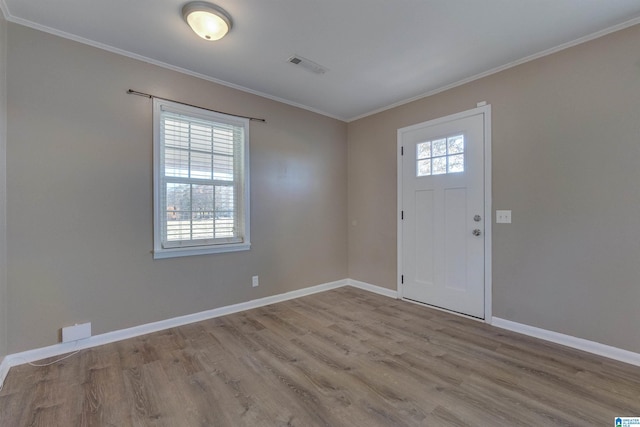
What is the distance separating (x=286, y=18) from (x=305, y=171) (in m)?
2.05

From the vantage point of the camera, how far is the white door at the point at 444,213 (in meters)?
3.03

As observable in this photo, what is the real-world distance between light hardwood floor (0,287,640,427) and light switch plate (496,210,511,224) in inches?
42.3

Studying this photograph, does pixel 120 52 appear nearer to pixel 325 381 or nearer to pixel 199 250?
pixel 199 250

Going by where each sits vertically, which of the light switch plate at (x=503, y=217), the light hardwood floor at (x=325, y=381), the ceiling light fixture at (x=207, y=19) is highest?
the ceiling light fixture at (x=207, y=19)

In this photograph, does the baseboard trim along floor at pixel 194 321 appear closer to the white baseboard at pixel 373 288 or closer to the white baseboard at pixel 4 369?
the white baseboard at pixel 4 369

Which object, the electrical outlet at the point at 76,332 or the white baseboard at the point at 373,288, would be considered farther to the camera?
the white baseboard at the point at 373,288

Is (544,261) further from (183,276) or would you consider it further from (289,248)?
(183,276)

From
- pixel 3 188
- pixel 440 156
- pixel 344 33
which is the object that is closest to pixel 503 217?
pixel 440 156

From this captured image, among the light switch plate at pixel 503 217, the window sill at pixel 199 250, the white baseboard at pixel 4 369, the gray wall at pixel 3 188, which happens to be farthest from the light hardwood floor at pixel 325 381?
the light switch plate at pixel 503 217

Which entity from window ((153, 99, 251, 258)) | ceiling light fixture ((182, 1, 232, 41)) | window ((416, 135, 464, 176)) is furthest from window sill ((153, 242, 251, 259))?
window ((416, 135, 464, 176))

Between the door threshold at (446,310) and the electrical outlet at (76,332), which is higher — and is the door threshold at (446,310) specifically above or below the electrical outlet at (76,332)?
below

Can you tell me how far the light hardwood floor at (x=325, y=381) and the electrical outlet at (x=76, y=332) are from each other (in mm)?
177

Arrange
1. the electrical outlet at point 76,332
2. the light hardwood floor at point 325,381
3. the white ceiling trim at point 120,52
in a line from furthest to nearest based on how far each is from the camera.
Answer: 1. the electrical outlet at point 76,332
2. the white ceiling trim at point 120,52
3. the light hardwood floor at point 325,381

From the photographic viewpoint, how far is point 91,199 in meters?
2.44
